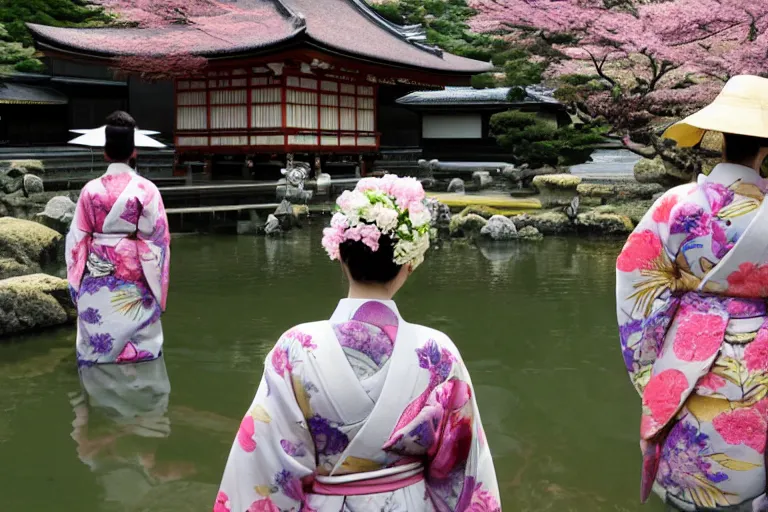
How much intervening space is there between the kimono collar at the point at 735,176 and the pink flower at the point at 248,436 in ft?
6.23

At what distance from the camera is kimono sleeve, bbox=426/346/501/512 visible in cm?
202

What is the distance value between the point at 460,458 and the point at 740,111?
1700 millimetres

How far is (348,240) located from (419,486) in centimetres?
69

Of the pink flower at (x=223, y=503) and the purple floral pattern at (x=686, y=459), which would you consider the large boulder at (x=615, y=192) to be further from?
the pink flower at (x=223, y=503)

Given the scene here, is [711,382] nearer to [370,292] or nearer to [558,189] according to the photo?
[370,292]

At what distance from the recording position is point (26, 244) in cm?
988

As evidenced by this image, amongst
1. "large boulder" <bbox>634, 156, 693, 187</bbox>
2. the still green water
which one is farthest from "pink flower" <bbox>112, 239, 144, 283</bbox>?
"large boulder" <bbox>634, 156, 693, 187</bbox>

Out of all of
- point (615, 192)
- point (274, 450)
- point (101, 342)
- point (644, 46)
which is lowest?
point (101, 342)

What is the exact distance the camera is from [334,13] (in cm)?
2373

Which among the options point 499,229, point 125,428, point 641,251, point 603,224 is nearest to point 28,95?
point 499,229

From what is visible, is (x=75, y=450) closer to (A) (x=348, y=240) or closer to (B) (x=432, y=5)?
(A) (x=348, y=240)

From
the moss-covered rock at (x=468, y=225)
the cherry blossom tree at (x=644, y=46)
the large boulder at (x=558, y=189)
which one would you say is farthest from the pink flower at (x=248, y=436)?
the cherry blossom tree at (x=644, y=46)

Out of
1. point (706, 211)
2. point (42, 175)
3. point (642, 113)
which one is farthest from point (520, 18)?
point (706, 211)

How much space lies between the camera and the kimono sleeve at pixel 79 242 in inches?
211
